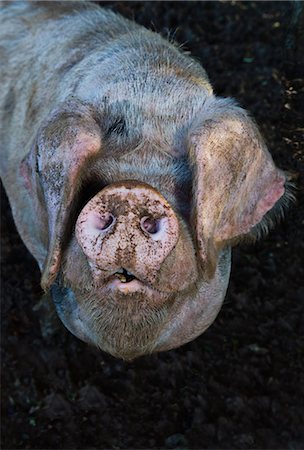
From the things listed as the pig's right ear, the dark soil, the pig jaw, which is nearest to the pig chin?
the pig jaw

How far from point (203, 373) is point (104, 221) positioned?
2184mm

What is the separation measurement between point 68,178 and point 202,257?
39cm

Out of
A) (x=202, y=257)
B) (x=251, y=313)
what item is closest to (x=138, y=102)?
(x=202, y=257)

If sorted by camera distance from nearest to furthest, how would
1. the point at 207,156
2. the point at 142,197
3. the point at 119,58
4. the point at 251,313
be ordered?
the point at 142,197
the point at 207,156
the point at 119,58
the point at 251,313

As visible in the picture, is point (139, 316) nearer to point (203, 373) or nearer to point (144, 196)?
point (144, 196)

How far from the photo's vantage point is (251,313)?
158 inches

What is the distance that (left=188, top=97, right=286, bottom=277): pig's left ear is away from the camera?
2033 millimetres

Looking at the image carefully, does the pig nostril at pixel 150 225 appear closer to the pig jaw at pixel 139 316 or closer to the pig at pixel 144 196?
the pig at pixel 144 196

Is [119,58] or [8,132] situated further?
[8,132]

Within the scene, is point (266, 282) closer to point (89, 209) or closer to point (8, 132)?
point (8, 132)

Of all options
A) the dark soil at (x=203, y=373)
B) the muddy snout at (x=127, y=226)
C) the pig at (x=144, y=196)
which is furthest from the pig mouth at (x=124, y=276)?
the dark soil at (x=203, y=373)

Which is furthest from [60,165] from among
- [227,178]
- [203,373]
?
[203,373]

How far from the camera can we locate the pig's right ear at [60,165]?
207cm

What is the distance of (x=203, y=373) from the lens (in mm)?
3922
